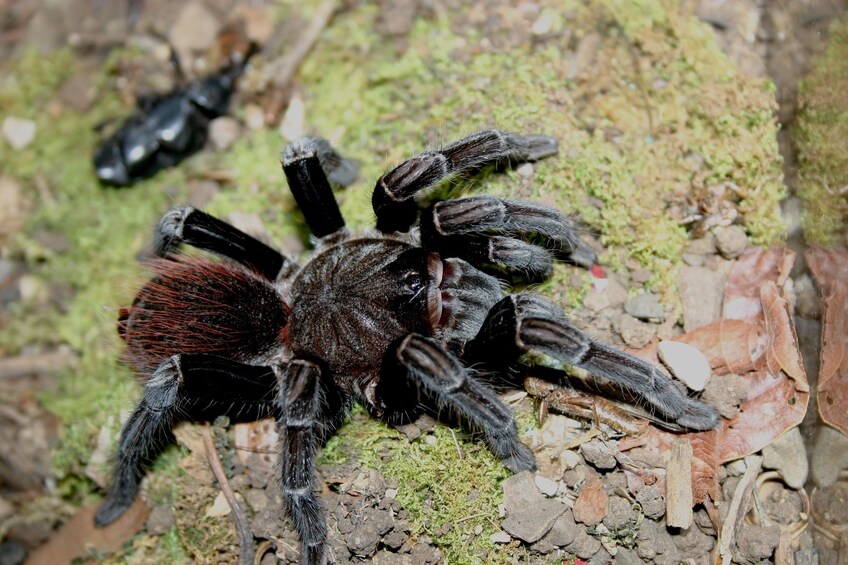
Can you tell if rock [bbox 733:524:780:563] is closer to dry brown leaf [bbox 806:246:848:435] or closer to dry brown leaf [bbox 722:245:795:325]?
dry brown leaf [bbox 806:246:848:435]

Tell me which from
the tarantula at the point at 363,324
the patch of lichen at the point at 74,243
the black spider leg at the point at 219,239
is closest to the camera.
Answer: the tarantula at the point at 363,324

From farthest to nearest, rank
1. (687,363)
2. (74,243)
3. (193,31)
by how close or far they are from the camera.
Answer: (193,31)
(74,243)
(687,363)

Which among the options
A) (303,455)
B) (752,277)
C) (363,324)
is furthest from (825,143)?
(303,455)

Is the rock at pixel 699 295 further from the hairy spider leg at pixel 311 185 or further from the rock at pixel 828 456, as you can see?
the hairy spider leg at pixel 311 185

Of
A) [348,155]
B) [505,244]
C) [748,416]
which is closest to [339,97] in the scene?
[348,155]

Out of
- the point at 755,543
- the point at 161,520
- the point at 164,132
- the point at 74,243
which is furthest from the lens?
the point at 74,243

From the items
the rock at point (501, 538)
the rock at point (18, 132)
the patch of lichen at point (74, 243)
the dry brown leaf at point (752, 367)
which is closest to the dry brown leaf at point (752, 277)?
the dry brown leaf at point (752, 367)

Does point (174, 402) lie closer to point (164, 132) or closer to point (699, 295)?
point (164, 132)
